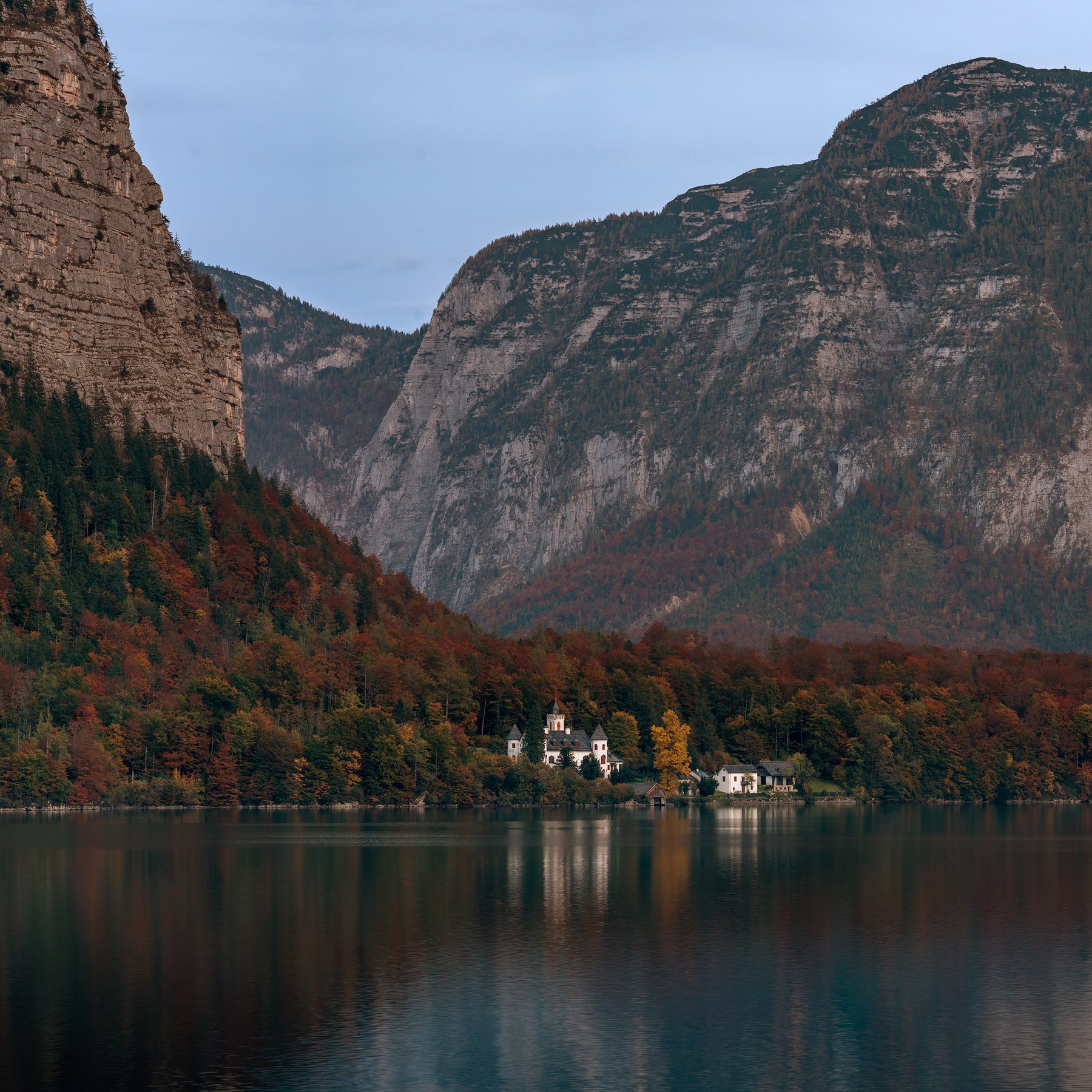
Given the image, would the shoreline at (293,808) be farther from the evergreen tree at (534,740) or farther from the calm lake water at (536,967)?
the calm lake water at (536,967)

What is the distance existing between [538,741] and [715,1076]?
141m

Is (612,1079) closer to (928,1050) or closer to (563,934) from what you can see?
(928,1050)

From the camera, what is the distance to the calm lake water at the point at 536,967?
58.3 metres

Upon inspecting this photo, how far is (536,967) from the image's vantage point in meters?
75.9

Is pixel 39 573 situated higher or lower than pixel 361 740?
higher

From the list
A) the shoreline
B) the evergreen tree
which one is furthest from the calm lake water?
the evergreen tree

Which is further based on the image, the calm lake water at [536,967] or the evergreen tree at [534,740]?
the evergreen tree at [534,740]

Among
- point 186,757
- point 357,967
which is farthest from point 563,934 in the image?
point 186,757

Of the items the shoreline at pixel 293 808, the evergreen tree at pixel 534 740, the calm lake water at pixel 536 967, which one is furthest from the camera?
the evergreen tree at pixel 534 740

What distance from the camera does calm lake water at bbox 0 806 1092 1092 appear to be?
58.3m

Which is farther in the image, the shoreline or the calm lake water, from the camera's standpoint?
the shoreline

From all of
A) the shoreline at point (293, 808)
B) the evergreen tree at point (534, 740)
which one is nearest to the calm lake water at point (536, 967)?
the shoreline at point (293, 808)

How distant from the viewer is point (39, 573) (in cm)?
18475

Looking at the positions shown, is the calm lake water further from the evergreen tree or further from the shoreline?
the evergreen tree
